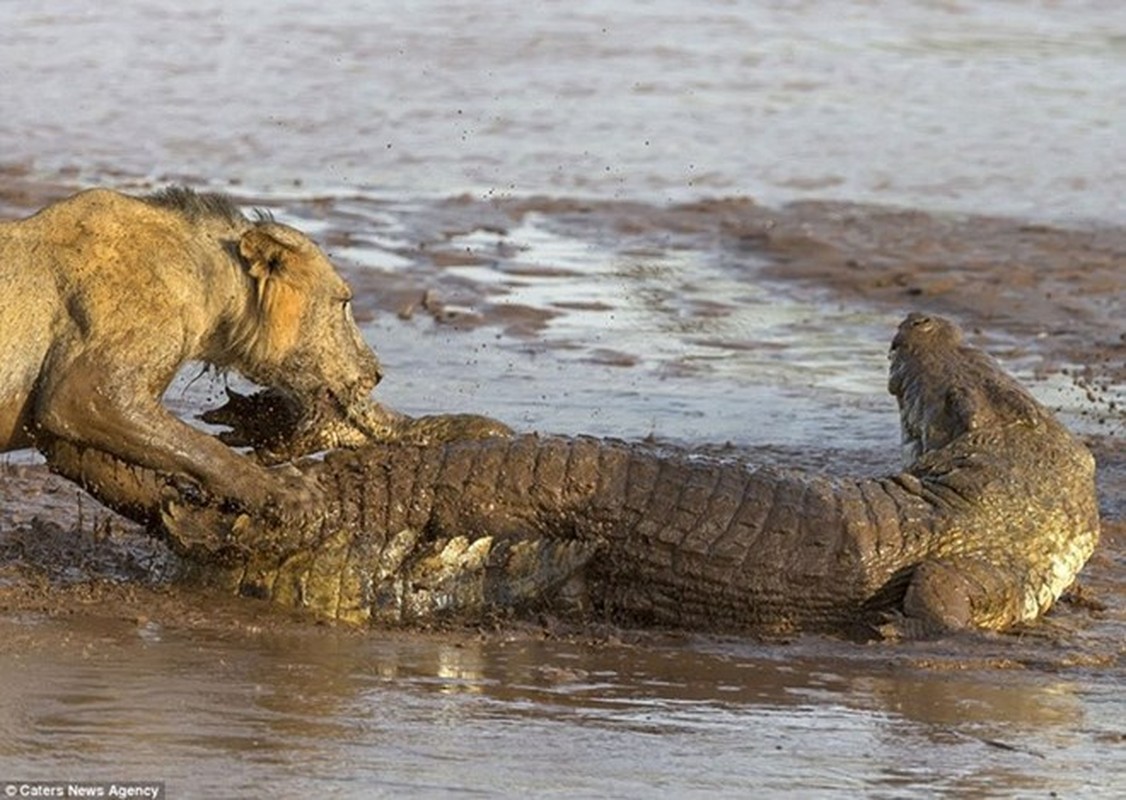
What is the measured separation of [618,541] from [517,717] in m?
1.55

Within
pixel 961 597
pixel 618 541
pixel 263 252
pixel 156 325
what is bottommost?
pixel 961 597

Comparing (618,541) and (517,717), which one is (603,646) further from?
(517,717)

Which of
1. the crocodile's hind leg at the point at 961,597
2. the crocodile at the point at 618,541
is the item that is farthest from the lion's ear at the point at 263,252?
the crocodile's hind leg at the point at 961,597

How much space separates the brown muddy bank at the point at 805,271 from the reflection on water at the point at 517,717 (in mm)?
1651

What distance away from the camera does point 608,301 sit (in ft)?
45.8

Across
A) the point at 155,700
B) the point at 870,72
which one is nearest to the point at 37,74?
the point at 870,72

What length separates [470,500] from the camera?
8.30m

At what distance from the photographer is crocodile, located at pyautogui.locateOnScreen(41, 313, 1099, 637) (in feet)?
26.9

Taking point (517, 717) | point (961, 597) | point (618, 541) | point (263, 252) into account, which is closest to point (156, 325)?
point (263, 252)

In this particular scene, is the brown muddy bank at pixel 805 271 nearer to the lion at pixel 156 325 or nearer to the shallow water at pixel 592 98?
the shallow water at pixel 592 98

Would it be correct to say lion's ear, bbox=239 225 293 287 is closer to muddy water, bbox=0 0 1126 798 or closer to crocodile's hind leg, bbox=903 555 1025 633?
muddy water, bbox=0 0 1126 798

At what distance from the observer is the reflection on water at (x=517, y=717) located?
6207 millimetres

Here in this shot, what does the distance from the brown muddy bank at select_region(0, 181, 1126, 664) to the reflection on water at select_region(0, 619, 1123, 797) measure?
1.65 m

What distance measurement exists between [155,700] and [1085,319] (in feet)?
26.4
